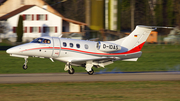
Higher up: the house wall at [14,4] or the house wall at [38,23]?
the house wall at [14,4]

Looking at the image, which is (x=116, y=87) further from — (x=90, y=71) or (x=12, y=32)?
(x=12, y=32)

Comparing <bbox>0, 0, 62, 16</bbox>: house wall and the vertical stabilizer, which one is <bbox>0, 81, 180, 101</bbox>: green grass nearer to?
the vertical stabilizer

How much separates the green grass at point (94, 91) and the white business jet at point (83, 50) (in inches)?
146

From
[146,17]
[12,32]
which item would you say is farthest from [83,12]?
[12,32]

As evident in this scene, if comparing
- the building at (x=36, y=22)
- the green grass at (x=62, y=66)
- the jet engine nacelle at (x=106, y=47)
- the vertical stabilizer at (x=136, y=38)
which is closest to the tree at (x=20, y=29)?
the building at (x=36, y=22)

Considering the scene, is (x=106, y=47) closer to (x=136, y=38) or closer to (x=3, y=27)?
(x=136, y=38)

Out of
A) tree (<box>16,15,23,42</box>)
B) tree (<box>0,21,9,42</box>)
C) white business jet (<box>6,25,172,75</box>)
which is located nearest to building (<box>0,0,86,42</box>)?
tree (<box>0,21,9,42</box>)

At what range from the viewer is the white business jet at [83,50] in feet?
66.7

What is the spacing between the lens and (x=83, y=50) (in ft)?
70.3

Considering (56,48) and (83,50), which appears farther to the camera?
(83,50)

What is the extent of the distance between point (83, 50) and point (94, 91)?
269 inches

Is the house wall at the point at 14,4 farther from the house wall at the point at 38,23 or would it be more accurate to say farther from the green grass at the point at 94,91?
the green grass at the point at 94,91

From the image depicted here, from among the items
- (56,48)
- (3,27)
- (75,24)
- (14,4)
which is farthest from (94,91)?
(14,4)

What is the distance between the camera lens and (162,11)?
312 ft
